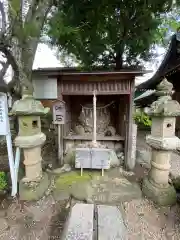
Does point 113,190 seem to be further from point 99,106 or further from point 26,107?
point 99,106

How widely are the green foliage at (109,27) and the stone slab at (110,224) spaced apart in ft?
15.1

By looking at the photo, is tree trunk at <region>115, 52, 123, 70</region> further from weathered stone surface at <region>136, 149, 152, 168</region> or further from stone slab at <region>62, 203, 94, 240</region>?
stone slab at <region>62, 203, 94, 240</region>

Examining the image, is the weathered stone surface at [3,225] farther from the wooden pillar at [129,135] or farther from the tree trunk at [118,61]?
the tree trunk at [118,61]

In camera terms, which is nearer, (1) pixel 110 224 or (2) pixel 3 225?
(1) pixel 110 224

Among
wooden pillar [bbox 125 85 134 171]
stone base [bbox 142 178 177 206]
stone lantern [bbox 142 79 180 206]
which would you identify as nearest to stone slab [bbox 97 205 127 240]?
stone base [bbox 142 178 177 206]

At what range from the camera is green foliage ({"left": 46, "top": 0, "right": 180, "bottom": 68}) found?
226 inches

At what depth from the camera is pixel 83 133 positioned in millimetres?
5371

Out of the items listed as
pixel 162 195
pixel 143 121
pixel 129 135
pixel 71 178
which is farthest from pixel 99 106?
pixel 143 121

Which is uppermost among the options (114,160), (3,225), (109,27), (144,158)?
(109,27)

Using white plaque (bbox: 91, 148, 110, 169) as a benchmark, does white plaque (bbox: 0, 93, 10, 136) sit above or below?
Result: above

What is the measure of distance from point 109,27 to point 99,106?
347 centimetres

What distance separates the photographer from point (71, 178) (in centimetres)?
408

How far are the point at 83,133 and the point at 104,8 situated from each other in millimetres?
4551

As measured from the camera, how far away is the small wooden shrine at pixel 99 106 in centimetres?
434
